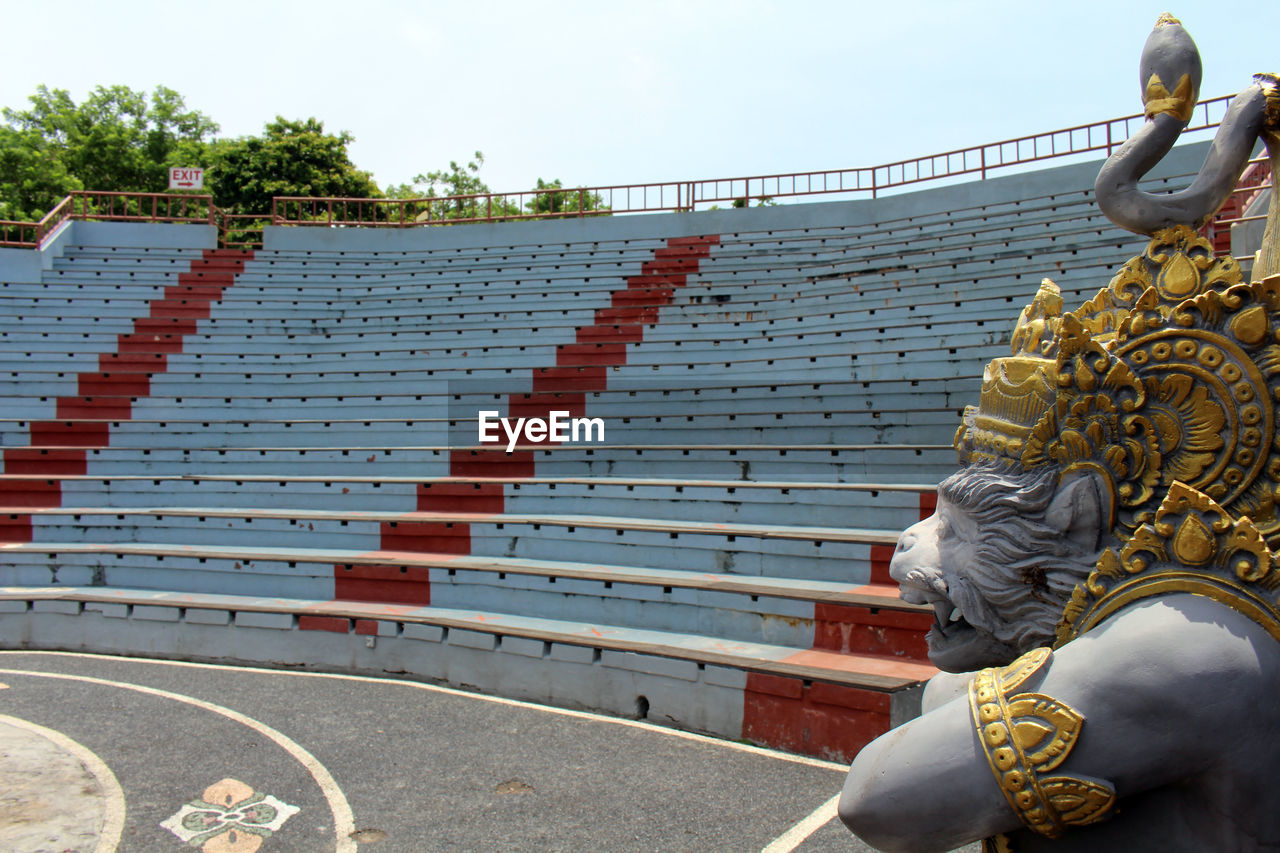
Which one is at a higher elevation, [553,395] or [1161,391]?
[553,395]

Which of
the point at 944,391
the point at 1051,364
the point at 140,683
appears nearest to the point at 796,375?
the point at 944,391

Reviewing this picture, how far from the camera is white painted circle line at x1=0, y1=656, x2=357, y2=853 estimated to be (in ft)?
11.6

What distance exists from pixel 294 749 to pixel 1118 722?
435 cm

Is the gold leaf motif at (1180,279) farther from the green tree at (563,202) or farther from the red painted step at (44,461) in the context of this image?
the green tree at (563,202)

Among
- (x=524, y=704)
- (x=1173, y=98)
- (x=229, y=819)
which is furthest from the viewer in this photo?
(x=524, y=704)

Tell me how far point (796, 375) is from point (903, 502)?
13.3 ft

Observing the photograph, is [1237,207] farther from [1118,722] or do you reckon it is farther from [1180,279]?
[1118,722]

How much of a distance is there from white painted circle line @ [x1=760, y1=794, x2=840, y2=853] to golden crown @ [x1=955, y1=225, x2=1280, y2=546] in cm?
225

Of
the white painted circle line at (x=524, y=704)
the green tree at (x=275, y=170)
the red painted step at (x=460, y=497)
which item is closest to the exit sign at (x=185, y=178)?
the green tree at (x=275, y=170)

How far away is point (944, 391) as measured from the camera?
26.9 ft

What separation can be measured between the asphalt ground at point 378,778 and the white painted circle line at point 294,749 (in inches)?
0.5

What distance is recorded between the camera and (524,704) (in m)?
5.21

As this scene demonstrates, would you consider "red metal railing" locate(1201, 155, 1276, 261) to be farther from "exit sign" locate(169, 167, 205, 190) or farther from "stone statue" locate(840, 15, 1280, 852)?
"exit sign" locate(169, 167, 205, 190)

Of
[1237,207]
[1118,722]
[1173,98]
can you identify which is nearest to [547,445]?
[1173,98]
